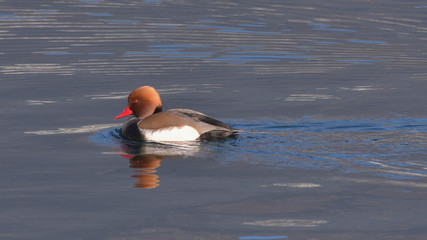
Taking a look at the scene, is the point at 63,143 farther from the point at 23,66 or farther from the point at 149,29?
the point at 149,29

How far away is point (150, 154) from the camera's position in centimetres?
1077

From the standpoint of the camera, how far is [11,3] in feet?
93.5

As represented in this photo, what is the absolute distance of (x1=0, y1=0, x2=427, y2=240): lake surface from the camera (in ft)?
26.0

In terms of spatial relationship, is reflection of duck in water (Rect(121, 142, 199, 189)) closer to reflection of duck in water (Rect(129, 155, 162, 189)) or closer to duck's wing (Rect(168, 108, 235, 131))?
reflection of duck in water (Rect(129, 155, 162, 189))

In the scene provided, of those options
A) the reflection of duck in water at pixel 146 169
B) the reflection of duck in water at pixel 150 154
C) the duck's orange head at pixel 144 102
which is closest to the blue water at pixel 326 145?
the reflection of duck in water at pixel 150 154

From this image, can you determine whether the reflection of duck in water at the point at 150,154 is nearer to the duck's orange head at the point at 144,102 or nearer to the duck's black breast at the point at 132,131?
the duck's black breast at the point at 132,131

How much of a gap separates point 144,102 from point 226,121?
136cm

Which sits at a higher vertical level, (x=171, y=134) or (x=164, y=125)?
(x=164, y=125)

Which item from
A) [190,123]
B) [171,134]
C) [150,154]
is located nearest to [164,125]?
[171,134]

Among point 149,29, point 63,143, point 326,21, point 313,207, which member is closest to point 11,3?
point 149,29

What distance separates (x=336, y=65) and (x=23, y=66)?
660 centimetres

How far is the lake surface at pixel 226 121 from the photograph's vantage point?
7914 mm

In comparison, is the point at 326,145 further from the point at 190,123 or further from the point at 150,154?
the point at 150,154

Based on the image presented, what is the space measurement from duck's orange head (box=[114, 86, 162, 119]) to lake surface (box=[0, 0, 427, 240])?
20.9 inches
